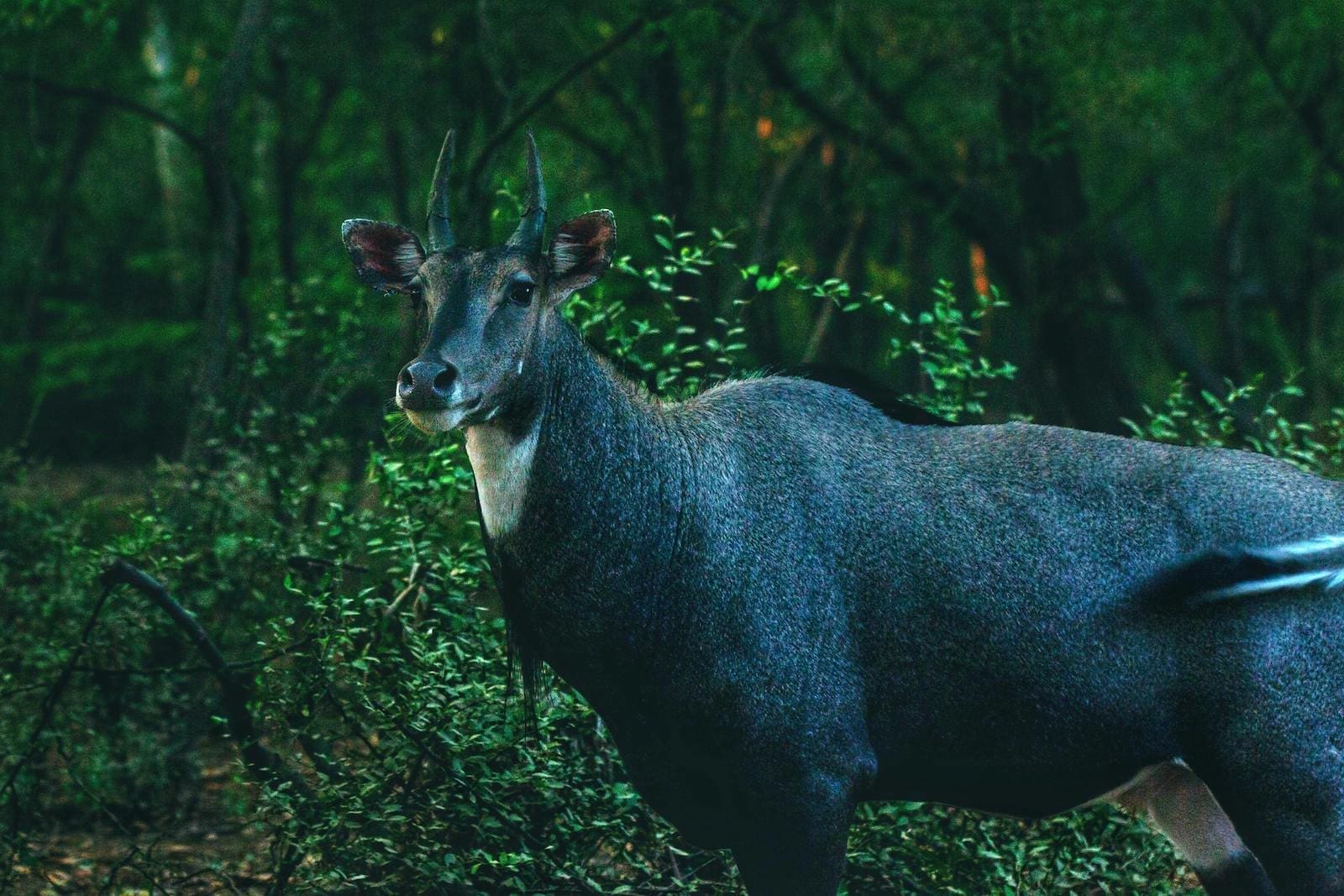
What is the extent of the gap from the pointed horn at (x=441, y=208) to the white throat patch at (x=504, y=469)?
26.3 inches

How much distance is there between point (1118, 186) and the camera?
22.4m

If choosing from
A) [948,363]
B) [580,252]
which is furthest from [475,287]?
[948,363]

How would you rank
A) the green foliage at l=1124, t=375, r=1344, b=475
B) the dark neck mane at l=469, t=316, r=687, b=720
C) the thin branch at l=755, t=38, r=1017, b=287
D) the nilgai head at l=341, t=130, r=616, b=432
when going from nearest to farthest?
the nilgai head at l=341, t=130, r=616, b=432 → the dark neck mane at l=469, t=316, r=687, b=720 → the green foliage at l=1124, t=375, r=1344, b=475 → the thin branch at l=755, t=38, r=1017, b=287

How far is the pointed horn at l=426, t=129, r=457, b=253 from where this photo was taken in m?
5.65

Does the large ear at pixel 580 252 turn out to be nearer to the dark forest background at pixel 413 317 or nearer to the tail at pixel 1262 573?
the dark forest background at pixel 413 317

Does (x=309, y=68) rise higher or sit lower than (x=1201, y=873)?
higher

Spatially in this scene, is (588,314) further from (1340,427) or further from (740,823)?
(1340,427)

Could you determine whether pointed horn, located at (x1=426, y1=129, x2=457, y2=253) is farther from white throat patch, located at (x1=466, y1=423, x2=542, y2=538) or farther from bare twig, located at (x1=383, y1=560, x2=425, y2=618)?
bare twig, located at (x1=383, y1=560, x2=425, y2=618)

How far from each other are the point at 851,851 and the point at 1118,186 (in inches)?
677

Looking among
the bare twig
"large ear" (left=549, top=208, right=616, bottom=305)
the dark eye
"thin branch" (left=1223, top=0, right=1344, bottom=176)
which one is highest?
"thin branch" (left=1223, top=0, right=1344, bottom=176)

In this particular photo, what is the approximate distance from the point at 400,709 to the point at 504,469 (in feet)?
5.39

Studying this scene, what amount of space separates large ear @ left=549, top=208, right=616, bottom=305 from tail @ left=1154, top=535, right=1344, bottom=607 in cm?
219

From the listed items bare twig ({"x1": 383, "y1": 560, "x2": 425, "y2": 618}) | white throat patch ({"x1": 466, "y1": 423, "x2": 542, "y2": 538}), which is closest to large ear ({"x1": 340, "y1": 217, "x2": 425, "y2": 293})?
white throat patch ({"x1": 466, "y1": 423, "x2": 542, "y2": 538})

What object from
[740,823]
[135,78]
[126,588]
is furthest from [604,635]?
[135,78]
